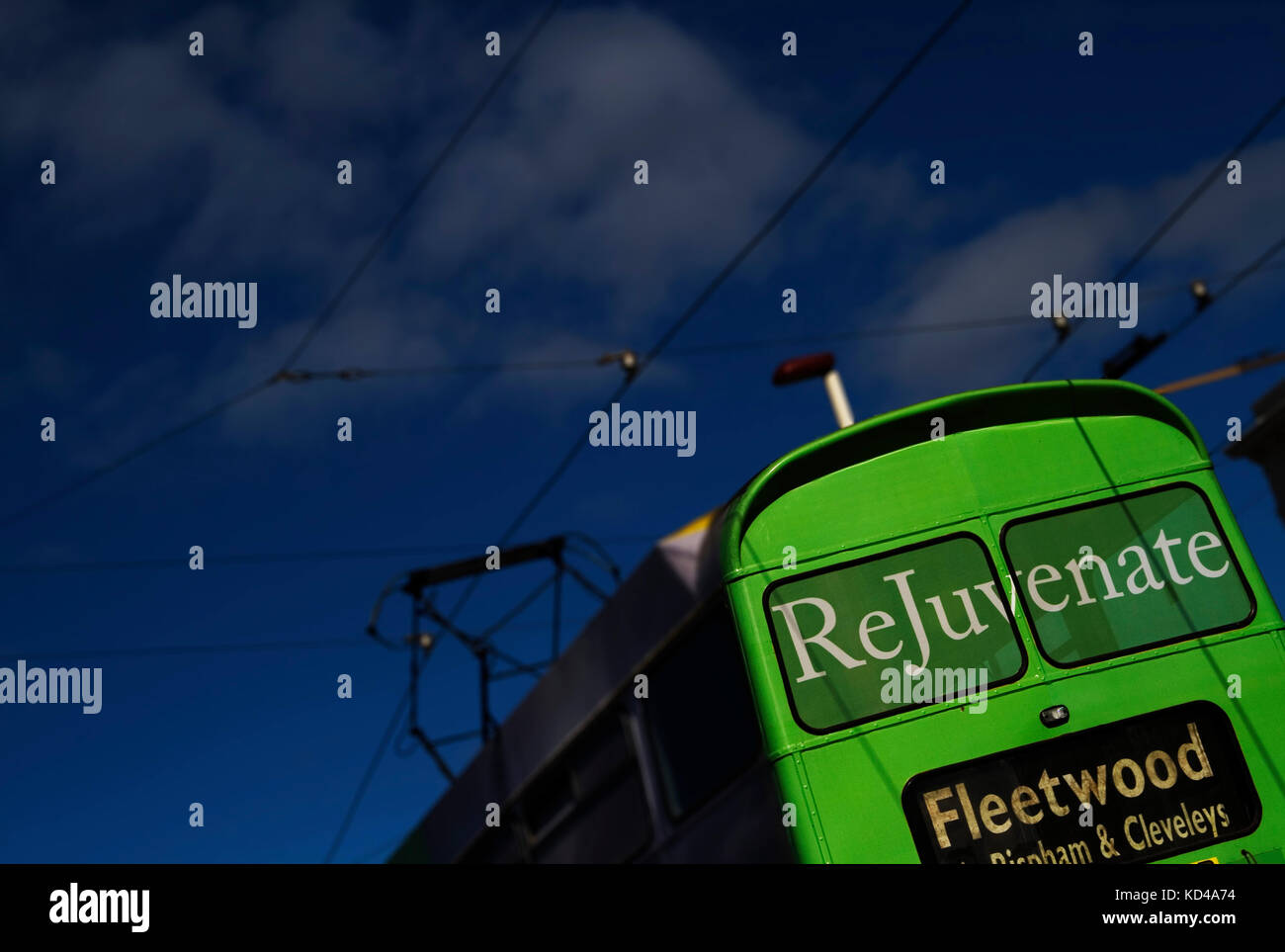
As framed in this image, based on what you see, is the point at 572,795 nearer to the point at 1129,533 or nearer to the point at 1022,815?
the point at 1022,815

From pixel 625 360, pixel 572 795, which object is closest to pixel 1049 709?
pixel 572 795

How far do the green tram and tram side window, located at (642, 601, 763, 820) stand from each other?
0.05ft

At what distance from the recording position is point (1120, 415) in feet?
20.4

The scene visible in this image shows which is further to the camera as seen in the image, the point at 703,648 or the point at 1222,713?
the point at 703,648

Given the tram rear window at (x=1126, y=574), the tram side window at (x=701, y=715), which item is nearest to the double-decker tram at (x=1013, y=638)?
the tram rear window at (x=1126, y=574)

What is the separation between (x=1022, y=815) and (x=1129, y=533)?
1.51 meters

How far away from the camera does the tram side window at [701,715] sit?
6.07m

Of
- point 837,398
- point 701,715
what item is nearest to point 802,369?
point 837,398

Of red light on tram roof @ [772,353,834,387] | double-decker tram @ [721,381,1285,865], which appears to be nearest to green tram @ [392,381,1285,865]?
double-decker tram @ [721,381,1285,865]

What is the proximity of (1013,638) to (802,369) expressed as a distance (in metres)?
2.84

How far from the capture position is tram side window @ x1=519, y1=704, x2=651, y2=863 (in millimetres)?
6875

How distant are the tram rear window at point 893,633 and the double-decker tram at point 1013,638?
1 centimetres

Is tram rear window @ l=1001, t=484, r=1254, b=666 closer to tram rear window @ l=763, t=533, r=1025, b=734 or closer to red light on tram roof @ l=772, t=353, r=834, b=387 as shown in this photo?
tram rear window @ l=763, t=533, r=1025, b=734

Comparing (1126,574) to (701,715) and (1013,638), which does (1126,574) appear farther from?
(701,715)
